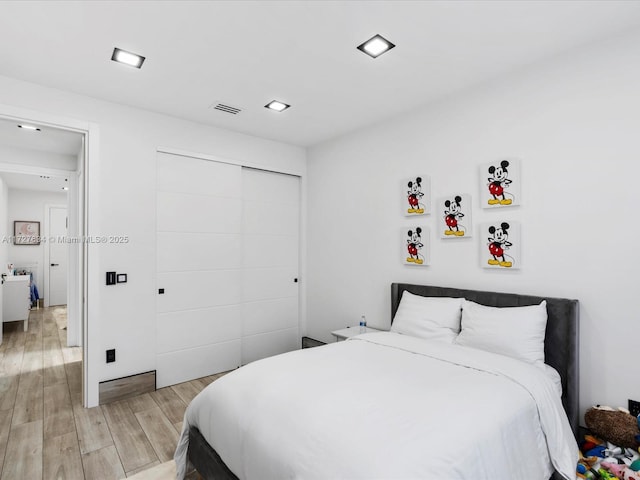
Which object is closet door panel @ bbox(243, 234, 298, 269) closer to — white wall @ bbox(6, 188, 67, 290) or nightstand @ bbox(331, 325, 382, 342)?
nightstand @ bbox(331, 325, 382, 342)

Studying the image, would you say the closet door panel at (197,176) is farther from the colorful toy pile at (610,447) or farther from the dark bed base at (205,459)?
the colorful toy pile at (610,447)

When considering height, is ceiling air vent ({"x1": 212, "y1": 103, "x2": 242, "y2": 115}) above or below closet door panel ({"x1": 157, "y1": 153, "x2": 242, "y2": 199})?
above

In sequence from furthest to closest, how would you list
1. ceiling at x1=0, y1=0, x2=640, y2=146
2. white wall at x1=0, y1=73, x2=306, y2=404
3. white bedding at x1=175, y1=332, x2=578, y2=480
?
1. white wall at x1=0, y1=73, x2=306, y2=404
2. ceiling at x1=0, y1=0, x2=640, y2=146
3. white bedding at x1=175, y1=332, x2=578, y2=480

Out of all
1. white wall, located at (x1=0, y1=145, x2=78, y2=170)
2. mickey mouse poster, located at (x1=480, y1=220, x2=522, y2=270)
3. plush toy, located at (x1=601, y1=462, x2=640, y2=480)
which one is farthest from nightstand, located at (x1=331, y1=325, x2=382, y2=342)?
white wall, located at (x1=0, y1=145, x2=78, y2=170)

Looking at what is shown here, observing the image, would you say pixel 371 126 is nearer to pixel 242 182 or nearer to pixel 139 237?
pixel 242 182

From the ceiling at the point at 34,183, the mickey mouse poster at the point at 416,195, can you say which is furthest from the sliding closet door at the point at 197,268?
the ceiling at the point at 34,183

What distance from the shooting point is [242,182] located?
400 centimetres

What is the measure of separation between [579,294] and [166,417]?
10.3 feet

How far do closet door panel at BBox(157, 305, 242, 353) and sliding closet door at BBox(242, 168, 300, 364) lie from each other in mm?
164

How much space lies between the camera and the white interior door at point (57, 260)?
7734mm

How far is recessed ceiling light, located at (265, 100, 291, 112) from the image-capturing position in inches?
125

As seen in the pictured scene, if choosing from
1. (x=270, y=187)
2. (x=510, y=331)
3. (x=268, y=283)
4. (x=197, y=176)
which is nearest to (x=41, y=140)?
(x=197, y=176)

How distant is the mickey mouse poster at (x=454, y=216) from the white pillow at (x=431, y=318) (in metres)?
0.56

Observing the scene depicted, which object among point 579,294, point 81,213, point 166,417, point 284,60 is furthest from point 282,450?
point 81,213
